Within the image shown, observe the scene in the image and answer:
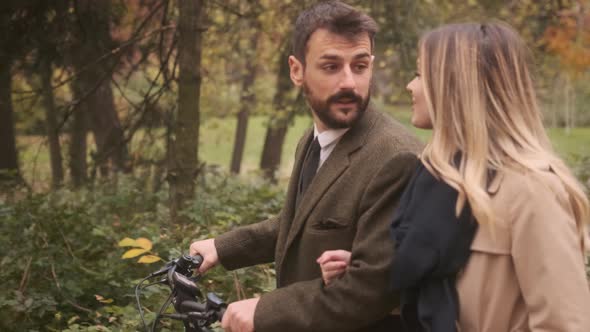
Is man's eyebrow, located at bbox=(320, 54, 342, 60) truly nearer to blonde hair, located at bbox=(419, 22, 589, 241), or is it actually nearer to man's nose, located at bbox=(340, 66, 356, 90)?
man's nose, located at bbox=(340, 66, 356, 90)

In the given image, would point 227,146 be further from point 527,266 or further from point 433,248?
point 527,266

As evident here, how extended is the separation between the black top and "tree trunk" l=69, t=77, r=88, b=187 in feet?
19.7

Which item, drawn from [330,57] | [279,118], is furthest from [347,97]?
[279,118]

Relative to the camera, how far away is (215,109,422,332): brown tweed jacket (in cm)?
237

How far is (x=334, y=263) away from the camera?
2.42 m

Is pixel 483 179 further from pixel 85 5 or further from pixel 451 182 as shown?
pixel 85 5

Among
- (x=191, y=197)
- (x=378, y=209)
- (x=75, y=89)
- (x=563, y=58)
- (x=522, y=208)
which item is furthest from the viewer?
(x=563, y=58)

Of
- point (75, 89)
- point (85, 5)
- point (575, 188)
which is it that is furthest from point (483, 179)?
point (75, 89)

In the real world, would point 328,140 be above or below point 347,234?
above

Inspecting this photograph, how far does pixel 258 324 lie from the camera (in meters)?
2.52

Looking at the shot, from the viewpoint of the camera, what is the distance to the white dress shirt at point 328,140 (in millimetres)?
2799

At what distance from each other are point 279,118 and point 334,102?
7526 millimetres

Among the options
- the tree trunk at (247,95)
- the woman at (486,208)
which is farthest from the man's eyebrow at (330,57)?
the tree trunk at (247,95)

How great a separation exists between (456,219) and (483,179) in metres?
0.13
